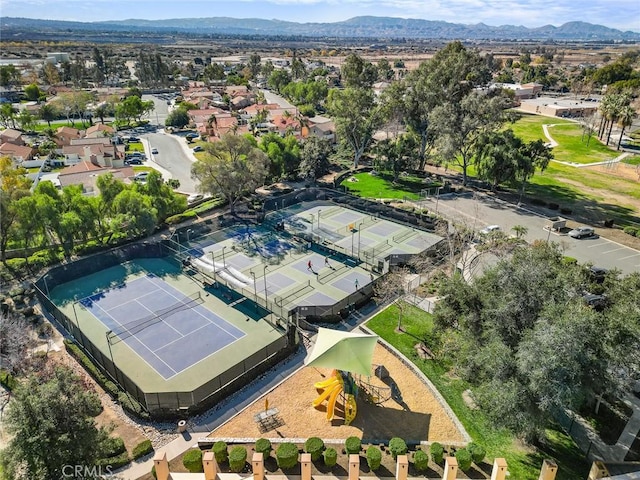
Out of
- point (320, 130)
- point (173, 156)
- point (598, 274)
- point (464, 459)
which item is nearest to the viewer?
point (464, 459)

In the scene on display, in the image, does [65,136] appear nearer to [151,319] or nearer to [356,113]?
[356,113]

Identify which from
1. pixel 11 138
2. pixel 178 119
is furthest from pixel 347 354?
pixel 178 119

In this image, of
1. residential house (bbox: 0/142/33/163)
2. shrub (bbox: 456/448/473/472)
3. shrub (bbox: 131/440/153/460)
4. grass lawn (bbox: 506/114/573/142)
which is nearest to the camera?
shrub (bbox: 456/448/473/472)

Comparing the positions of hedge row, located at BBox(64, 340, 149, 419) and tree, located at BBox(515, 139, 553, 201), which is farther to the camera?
tree, located at BBox(515, 139, 553, 201)

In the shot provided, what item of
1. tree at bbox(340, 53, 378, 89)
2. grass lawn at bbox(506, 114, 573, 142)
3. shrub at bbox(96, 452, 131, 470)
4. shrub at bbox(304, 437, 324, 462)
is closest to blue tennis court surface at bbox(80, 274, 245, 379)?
shrub at bbox(96, 452, 131, 470)

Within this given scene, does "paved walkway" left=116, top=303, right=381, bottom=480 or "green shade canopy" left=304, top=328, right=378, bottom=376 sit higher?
"green shade canopy" left=304, top=328, right=378, bottom=376

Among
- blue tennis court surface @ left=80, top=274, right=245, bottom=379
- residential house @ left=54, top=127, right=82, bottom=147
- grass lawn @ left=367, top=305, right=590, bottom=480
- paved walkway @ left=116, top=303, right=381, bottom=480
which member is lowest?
blue tennis court surface @ left=80, top=274, right=245, bottom=379

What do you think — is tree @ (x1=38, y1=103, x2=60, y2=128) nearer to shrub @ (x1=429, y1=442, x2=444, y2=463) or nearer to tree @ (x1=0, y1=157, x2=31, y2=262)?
tree @ (x1=0, y1=157, x2=31, y2=262)
